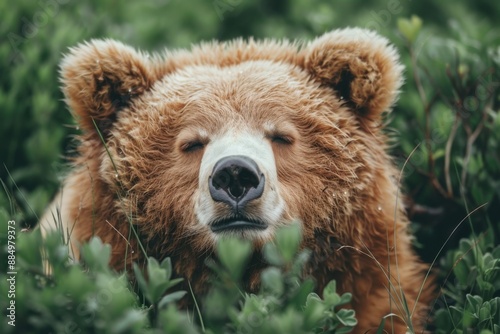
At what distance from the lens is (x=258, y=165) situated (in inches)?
112

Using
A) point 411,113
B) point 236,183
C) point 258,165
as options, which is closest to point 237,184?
point 236,183

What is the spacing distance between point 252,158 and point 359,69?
718 millimetres

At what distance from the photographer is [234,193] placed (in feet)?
9.27

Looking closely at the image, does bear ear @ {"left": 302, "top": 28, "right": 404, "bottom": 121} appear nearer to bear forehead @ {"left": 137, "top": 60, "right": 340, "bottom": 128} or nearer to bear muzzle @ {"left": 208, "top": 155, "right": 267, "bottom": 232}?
bear forehead @ {"left": 137, "top": 60, "right": 340, "bottom": 128}

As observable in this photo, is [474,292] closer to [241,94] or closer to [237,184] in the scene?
[237,184]

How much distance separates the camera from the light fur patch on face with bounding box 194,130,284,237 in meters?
2.87

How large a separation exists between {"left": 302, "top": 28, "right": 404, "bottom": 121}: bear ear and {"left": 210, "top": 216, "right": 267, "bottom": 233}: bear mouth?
78cm

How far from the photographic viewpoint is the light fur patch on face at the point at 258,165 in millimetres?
2865

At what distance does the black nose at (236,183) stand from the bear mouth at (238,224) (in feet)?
0.19

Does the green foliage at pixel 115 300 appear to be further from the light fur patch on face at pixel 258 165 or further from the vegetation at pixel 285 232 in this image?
the light fur patch on face at pixel 258 165

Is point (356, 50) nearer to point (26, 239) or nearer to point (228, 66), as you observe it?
point (228, 66)

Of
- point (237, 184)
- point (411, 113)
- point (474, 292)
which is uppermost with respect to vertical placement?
point (237, 184)

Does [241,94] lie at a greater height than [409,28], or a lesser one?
lesser

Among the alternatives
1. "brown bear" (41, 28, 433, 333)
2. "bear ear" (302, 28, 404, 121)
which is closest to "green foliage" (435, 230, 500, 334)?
"brown bear" (41, 28, 433, 333)
